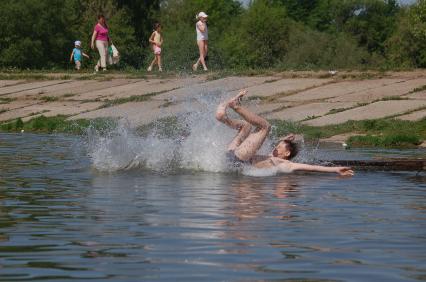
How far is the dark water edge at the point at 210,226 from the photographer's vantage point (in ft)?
25.5

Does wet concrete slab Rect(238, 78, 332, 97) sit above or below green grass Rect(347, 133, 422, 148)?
above

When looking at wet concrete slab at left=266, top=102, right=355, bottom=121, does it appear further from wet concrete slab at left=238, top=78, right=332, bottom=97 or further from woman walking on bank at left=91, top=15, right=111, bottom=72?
woman walking on bank at left=91, top=15, right=111, bottom=72

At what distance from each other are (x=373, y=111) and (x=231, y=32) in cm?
10445

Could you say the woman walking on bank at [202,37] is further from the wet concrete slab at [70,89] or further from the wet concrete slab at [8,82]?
the wet concrete slab at [8,82]

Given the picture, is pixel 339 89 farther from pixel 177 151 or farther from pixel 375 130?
pixel 177 151

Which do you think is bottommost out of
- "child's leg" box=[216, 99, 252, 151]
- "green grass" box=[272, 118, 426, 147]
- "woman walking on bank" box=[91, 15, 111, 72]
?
"green grass" box=[272, 118, 426, 147]

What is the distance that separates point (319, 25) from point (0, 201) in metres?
134

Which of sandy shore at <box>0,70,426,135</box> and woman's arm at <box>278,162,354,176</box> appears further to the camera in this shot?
sandy shore at <box>0,70,426,135</box>

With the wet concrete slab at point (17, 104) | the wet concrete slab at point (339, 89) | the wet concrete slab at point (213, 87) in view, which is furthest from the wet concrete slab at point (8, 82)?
the wet concrete slab at point (339, 89)

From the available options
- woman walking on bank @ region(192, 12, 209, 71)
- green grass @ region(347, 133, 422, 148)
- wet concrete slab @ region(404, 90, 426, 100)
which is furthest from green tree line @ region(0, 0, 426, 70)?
green grass @ region(347, 133, 422, 148)

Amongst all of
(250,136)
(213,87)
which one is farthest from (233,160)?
(213,87)

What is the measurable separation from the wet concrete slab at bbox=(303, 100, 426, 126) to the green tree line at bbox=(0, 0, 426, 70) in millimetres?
5482

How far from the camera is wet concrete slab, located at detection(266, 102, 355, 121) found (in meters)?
23.5

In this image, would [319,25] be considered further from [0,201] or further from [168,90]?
[0,201]
